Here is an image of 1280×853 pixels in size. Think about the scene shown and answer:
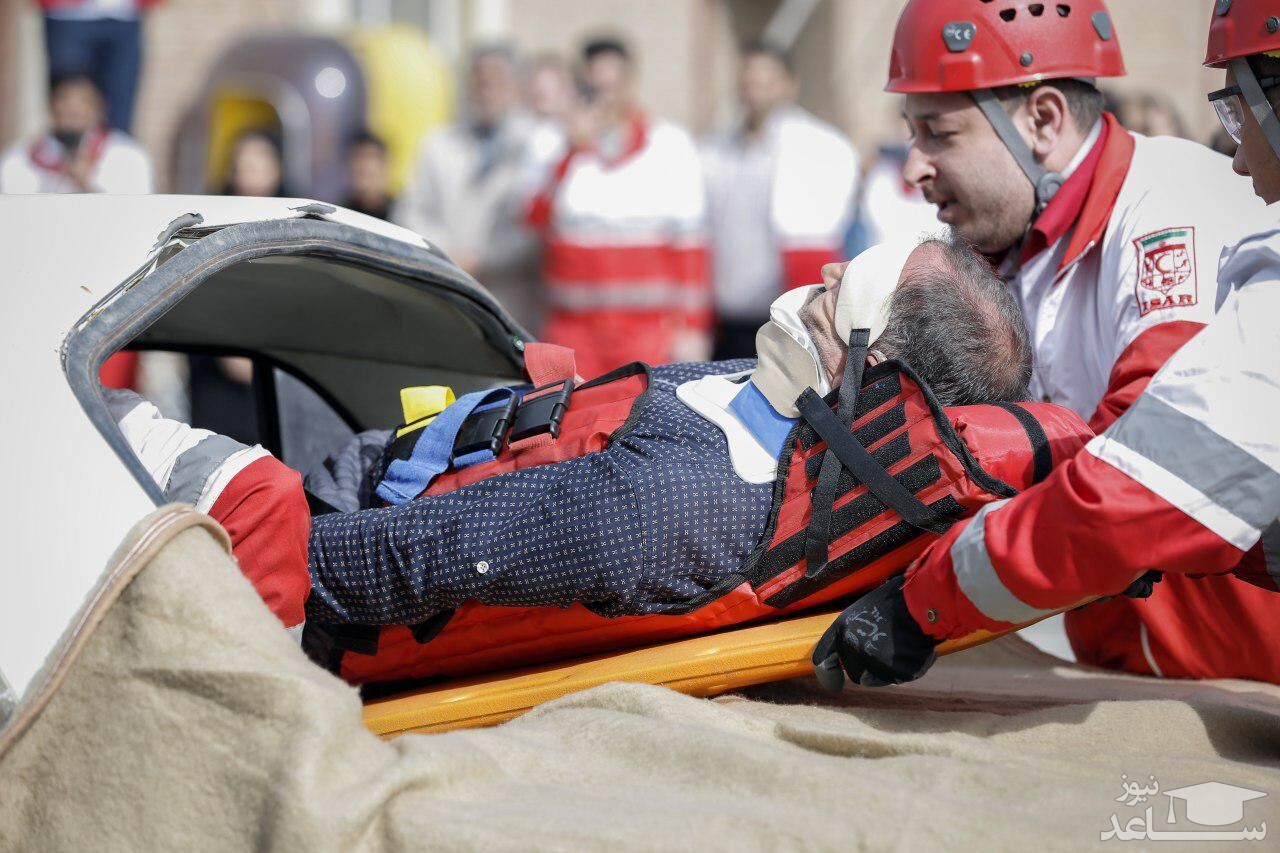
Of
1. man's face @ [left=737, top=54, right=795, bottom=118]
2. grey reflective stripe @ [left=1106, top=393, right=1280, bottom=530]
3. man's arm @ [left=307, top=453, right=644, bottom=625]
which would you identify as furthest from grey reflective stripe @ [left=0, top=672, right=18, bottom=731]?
man's face @ [left=737, top=54, right=795, bottom=118]

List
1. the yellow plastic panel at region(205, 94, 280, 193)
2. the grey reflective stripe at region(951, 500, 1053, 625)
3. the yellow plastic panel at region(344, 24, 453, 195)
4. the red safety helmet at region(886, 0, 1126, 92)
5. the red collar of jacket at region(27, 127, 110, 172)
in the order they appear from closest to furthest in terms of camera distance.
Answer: the grey reflective stripe at region(951, 500, 1053, 625)
the red safety helmet at region(886, 0, 1126, 92)
the red collar of jacket at region(27, 127, 110, 172)
the yellow plastic panel at region(205, 94, 280, 193)
the yellow plastic panel at region(344, 24, 453, 195)

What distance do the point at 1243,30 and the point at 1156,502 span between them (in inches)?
37.5

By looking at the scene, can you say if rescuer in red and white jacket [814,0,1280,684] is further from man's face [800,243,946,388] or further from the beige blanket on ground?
man's face [800,243,946,388]

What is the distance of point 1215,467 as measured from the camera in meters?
2.17

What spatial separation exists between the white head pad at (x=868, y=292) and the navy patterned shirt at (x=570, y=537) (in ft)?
1.10

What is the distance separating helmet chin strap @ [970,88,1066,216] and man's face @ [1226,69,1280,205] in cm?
84

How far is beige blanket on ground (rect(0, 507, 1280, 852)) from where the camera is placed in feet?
6.72

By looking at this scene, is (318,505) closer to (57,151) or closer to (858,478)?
(858,478)

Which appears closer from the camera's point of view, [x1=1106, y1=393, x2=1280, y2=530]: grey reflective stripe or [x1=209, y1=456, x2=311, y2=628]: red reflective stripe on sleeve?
[x1=1106, y1=393, x2=1280, y2=530]: grey reflective stripe

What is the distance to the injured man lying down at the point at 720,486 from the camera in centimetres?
266

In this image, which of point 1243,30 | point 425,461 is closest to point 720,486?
point 425,461

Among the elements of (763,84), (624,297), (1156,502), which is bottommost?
(624,297)

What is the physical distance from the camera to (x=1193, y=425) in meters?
2.18

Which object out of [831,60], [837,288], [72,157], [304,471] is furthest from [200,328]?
[831,60]
